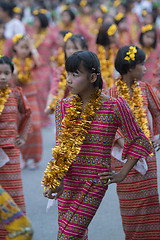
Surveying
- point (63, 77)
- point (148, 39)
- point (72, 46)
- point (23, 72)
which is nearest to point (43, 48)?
point (148, 39)

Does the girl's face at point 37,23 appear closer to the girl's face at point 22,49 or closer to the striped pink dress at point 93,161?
the girl's face at point 22,49

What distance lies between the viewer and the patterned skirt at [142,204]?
3848 millimetres

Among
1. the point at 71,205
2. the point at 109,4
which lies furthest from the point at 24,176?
the point at 109,4

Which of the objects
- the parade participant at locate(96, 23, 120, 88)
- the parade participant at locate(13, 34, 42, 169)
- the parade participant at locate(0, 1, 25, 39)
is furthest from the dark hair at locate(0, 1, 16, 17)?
the parade participant at locate(96, 23, 120, 88)

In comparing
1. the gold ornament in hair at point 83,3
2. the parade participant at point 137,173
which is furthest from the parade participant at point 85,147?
the gold ornament in hair at point 83,3

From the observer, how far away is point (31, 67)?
6938mm

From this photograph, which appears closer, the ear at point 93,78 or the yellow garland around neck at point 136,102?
the ear at point 93,78

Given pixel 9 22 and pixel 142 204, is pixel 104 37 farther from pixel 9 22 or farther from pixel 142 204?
pixel 9 22

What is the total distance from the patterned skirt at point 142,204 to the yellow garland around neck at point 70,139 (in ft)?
2.86

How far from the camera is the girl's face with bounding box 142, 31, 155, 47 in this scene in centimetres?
773

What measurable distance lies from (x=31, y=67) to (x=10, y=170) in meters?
2.88

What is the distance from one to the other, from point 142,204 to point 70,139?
1029 millimetres

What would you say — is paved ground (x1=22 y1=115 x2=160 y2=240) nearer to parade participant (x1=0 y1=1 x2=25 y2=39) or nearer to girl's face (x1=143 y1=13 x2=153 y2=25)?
parade participant (x1=0 y1=1 x2=25 y2=39)

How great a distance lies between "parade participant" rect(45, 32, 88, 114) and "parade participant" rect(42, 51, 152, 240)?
211 cm
